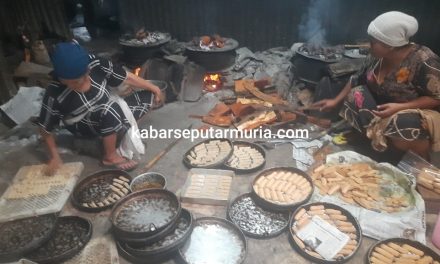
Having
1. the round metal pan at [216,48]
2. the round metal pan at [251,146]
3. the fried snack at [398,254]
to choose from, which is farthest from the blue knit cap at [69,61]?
the fried snack at [398,254]

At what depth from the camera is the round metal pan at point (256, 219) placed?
3430mm

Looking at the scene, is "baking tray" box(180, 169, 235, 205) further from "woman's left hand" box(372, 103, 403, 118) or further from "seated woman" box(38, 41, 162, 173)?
"woman's left hand" box(372, 103, 403, 118)

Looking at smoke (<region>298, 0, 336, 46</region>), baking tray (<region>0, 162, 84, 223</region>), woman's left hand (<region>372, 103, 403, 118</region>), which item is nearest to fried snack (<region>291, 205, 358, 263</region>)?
woman's left hand (<region>372, 103, 403, 118</region>)

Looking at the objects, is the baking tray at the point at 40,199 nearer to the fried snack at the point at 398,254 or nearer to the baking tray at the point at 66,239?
the baking tray at the point at 66,239

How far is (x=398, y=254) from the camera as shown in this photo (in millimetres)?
3100

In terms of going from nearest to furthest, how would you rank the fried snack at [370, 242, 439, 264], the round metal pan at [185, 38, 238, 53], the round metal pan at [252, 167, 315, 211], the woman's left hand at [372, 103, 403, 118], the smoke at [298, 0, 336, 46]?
the fried snack at [370, 242, 439, 264], the round metal pan at [252, 167, 315, 211], the woman's left hand at [372, 103, 403, 118], the round metal pan at [185, 38, 238, 53], the smoke at [298, 0, 336, 46]

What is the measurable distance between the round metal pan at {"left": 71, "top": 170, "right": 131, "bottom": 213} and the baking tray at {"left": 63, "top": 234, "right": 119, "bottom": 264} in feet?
1.38

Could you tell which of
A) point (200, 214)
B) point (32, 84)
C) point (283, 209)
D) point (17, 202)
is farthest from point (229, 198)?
point (32, 84)

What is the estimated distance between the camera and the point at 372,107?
175 inches

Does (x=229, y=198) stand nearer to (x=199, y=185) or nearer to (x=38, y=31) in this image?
(x=199, y=185)

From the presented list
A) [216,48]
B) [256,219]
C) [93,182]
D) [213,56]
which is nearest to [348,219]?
[256,219]

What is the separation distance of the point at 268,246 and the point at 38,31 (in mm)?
7189

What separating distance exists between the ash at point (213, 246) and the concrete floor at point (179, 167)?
15 cm

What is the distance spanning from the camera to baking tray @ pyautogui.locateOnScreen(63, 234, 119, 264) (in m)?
3.22
